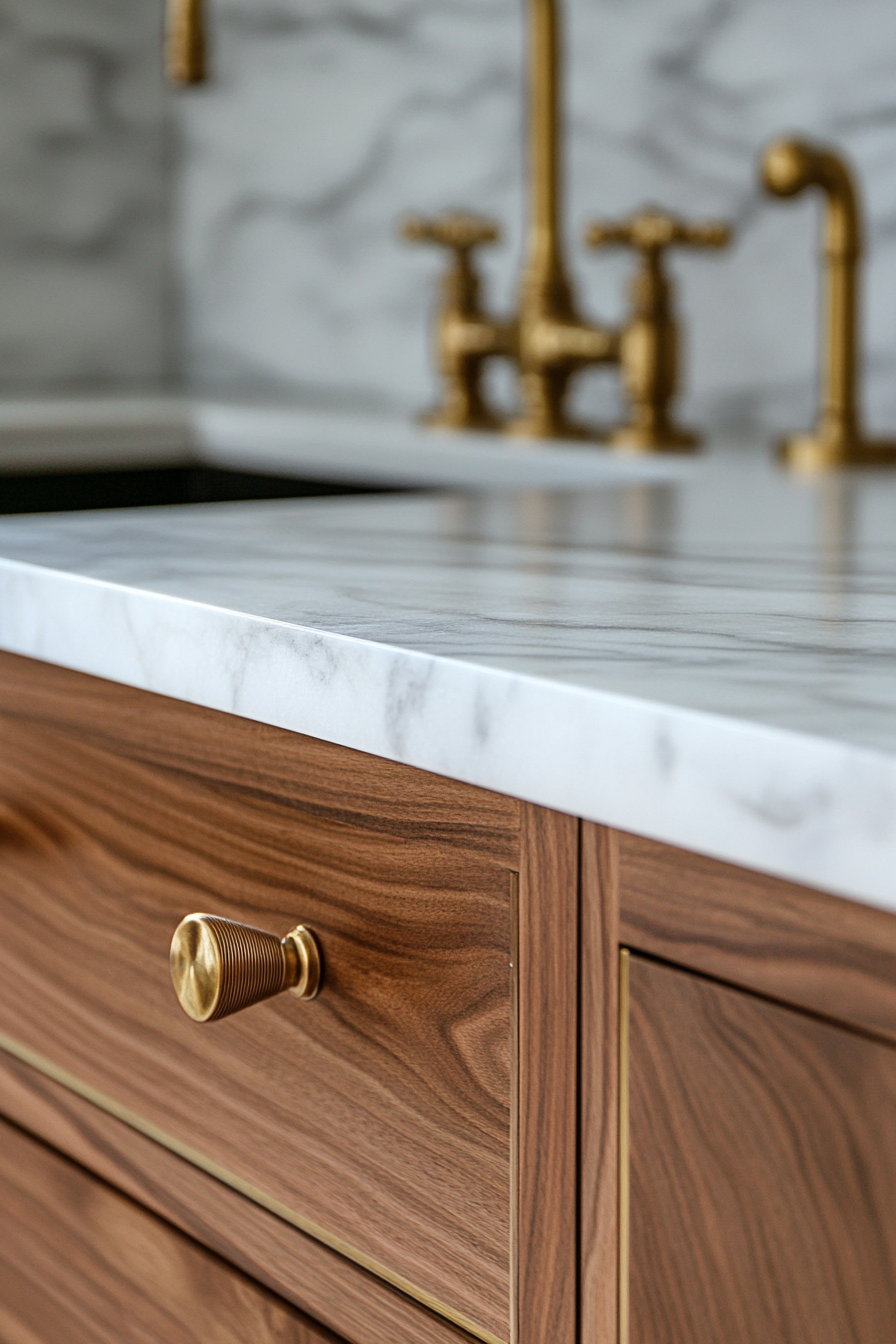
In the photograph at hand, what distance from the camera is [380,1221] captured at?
406 mm

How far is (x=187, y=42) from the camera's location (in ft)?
2.77

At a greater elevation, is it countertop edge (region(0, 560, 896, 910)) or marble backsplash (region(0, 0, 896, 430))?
marble backsplash (region(0, 0, 896, 430))

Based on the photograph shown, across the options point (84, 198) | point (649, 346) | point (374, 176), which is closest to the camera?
point (649, 346)

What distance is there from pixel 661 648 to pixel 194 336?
1.32 m

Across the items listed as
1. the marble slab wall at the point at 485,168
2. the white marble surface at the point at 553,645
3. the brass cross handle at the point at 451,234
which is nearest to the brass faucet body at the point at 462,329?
the brass cross handle at the point at 451,234

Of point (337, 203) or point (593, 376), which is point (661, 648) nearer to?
point (593, 376)

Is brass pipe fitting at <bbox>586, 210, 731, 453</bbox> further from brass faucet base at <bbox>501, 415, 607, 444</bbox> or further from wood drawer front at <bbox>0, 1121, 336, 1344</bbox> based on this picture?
wood drawer front at <bbox>0, 1121, 336, 1344</bbox>

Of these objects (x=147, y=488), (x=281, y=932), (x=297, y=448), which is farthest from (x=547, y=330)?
(x=281, y=932)

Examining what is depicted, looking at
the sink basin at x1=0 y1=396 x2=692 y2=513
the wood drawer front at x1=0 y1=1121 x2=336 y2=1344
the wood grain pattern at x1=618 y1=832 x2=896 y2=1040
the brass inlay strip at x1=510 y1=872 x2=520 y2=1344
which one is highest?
the sink basin at x1=0 y1=396 x2=692 y2=513

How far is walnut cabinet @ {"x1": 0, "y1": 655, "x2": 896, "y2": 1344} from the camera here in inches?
11.8

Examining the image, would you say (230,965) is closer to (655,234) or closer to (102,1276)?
(102,1276)

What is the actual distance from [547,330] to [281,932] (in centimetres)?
68

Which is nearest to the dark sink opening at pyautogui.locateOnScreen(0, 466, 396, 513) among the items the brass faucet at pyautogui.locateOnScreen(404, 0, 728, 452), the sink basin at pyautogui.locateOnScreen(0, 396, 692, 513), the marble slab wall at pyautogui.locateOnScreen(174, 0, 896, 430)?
the sink basin at pyautogui.locateOnScreen(0, 396, 692, 513)

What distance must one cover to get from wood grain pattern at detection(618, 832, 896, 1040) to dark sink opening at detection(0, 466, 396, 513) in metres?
0.76
